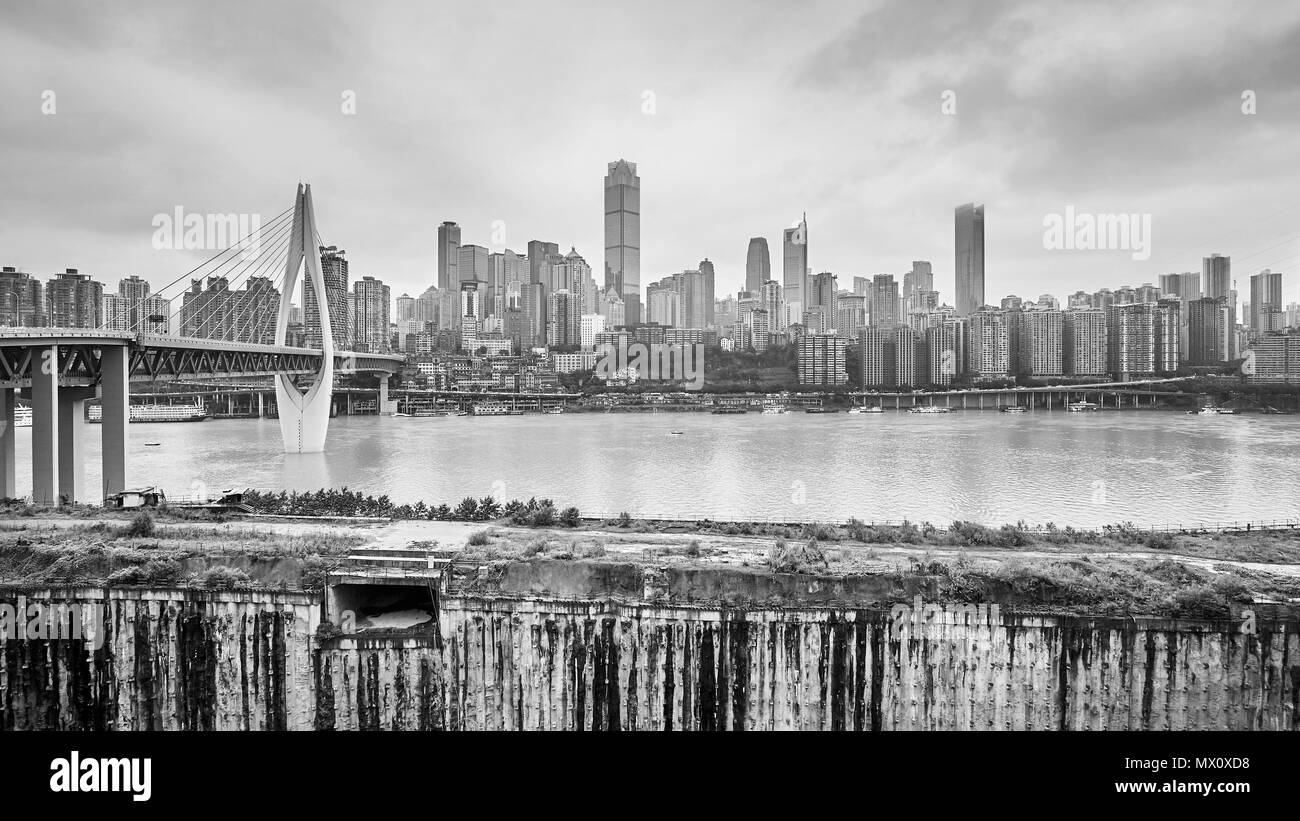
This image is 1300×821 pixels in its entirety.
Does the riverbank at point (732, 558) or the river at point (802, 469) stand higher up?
the riverbank at point (732, 558)

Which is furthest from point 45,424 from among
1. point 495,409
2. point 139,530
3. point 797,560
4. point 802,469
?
point 495,409

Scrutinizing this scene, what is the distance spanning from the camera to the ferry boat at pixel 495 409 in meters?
69.0

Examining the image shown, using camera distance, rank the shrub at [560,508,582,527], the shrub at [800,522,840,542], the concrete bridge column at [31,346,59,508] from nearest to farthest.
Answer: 1. the shrub at [800,522,840,542]
2. the shrub at [560,508,582,527]
3. the concrete bridge column at [31,346,59,508]

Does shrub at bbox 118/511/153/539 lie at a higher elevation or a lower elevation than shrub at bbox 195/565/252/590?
higher

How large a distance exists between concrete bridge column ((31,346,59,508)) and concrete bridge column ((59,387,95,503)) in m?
1.28

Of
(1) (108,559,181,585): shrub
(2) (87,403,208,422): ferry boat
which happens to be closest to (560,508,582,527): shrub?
(1) (108,559,181,585): shrub

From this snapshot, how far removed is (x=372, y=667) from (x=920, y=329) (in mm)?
89431

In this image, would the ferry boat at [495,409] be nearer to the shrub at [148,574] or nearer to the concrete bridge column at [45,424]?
the concrete bridge column at [45,424]

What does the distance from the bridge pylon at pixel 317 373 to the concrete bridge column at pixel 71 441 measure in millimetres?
17044

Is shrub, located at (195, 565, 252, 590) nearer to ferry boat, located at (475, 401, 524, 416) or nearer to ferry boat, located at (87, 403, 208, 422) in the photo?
ferry boat, located at (87, 403, 208, 422)

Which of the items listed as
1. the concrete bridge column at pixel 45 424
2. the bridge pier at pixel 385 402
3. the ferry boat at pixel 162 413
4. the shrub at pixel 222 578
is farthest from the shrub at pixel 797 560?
the bridge pier at pixel 385 402

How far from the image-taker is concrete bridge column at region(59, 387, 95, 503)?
48.2ft

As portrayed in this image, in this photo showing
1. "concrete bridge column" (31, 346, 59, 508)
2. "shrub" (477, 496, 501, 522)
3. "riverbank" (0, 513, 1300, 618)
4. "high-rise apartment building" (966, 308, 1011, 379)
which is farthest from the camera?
"high-rise apartment building" (966, 308, 1011, 379)

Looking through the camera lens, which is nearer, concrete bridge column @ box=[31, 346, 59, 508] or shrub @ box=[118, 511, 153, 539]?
shrub @ box=[118, 511, 153, 539]
